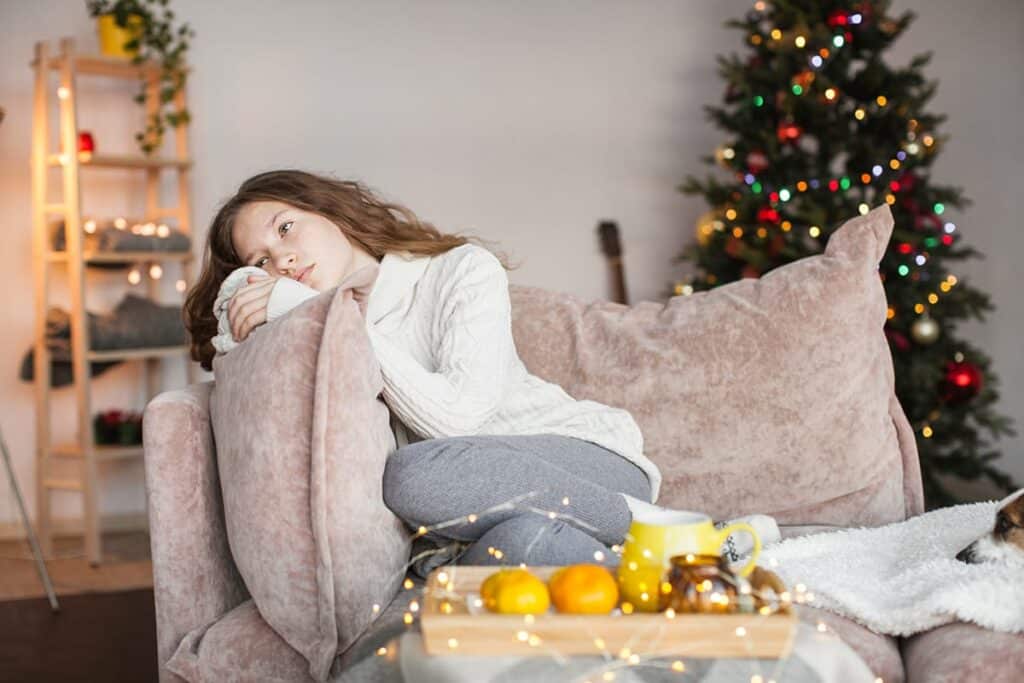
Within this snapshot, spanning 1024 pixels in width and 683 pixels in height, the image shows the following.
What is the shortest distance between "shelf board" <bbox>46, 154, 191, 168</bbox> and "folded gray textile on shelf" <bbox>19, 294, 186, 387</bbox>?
0.48m

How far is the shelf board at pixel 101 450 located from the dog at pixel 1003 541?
3.10 m

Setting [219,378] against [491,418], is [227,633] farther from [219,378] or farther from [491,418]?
[491,418]

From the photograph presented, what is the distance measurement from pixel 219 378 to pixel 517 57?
339 centimetres

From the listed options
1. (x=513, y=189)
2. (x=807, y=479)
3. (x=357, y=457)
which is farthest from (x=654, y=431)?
(x=513, y=189)

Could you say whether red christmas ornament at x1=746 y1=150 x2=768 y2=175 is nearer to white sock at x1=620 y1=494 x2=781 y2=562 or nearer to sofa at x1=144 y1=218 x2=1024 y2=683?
sofa at x1=144 y1=218 x2=1024 y2=683

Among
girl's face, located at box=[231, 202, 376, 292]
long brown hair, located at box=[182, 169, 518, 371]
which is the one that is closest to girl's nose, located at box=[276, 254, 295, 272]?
girl's face, located at box=[231, 202, 376, 292]

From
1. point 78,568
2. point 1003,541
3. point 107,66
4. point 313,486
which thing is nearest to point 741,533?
point 1003,541

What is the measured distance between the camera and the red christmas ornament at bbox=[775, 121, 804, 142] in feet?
12.6

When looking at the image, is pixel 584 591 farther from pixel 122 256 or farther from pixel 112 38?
pixel 112 38

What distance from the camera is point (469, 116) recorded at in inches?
187

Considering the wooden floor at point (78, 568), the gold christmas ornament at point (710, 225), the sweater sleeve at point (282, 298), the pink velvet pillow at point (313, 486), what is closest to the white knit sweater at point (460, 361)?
the sweater sleeve at point (282, 298)

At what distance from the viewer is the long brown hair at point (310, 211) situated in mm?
2049

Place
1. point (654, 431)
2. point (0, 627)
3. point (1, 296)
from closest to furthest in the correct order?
1. point (654, 431)
2. point (0, 627)
3. point (1, 296)

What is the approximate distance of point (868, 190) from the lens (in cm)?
381
